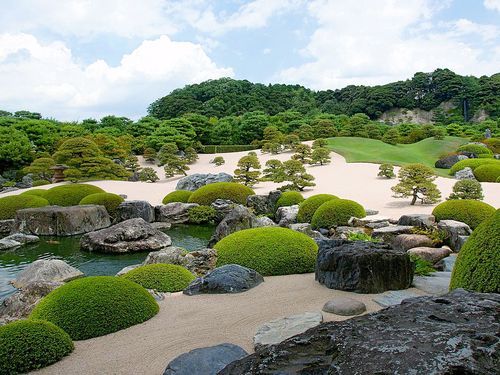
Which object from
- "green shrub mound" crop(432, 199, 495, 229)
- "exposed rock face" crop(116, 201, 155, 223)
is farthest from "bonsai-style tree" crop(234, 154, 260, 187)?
"green shrub mound" crop(432, 199, 495, 229)

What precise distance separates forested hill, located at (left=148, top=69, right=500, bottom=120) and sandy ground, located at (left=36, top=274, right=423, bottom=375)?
5212cm

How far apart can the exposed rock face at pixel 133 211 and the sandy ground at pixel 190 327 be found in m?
11.1

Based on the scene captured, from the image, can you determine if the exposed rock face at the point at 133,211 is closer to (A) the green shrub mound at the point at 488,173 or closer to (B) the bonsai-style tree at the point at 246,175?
(B) the bonsai-style tree at the point at 246,175

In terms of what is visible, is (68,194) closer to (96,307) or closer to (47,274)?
(47,274)

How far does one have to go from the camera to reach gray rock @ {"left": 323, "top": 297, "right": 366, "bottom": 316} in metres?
4.76

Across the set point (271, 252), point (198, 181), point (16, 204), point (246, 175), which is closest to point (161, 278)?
point (271, 252)

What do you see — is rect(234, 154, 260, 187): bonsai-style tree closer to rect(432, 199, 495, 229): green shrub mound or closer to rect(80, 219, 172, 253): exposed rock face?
rect(80, 219, 172, 253): exposed rock face

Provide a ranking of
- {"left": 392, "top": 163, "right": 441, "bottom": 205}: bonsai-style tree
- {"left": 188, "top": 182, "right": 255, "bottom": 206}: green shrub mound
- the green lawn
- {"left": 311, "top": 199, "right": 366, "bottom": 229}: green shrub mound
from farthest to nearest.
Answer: the green lawn < {"left": 188, "top": 182, "right": 255, "bottom": 206}: green shrub mound < {"left": 392, "top": 163, "right": 441, "bottom": 205}: bonsai-style tree < {"left": 311, "top": 199, "right": 366, "bottom": 229}: green shrub mound

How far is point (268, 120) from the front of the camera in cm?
4678

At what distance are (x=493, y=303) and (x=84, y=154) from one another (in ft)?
85.2

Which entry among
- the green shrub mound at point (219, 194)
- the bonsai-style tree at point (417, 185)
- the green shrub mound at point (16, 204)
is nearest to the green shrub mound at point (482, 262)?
the bonsai-style tree at point (417, 185)

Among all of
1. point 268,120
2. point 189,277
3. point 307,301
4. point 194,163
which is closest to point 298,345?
point 307,301

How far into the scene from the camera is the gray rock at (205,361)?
3.38 meters

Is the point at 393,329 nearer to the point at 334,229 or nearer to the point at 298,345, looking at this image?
the point at 298,345
